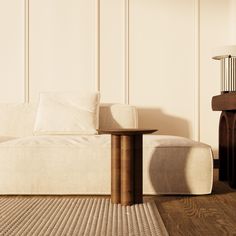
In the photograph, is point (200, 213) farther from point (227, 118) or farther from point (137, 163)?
point (227, 118)

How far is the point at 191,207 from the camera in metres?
2.24

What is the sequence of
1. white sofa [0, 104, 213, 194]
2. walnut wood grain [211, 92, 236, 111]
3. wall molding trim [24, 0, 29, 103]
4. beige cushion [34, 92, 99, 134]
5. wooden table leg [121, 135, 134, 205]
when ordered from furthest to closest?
wall molding trim [24, 0, 29, 103] < beige cushion [34, 92, 99, 134] < walnut wood grain [211, 92, 236, 111] < white sofa [0, 104, 213, 194] < wooden table leg [121, 135, 134, 205]

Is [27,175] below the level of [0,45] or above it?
below

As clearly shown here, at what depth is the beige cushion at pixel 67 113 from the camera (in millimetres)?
3193

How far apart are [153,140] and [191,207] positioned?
579 mm

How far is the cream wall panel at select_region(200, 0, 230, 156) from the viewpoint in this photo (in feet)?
12.8

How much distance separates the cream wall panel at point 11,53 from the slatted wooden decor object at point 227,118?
1898 millimetres

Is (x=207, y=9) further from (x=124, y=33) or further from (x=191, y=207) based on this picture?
(x=191, y=207)

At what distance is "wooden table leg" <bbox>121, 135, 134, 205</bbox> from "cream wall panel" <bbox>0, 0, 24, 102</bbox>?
1927 millimetres

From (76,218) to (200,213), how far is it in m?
0.67

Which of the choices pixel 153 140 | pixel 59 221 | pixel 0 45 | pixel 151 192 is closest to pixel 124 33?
pixel 0 45

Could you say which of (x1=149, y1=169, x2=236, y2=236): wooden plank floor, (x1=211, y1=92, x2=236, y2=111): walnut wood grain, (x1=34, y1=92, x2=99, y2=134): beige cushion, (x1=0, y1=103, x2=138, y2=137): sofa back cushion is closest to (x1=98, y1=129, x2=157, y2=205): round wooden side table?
(x1=149, y1=169, x2=236, y2=236): wooden plank floor

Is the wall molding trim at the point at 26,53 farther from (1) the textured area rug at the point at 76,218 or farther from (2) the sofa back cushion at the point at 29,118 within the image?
(1) the textured area rug at the point at 76,218

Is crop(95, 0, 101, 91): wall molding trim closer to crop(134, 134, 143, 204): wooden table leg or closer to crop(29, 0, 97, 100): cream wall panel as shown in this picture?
crop(29, 0, 97, 100): cream wall panel
